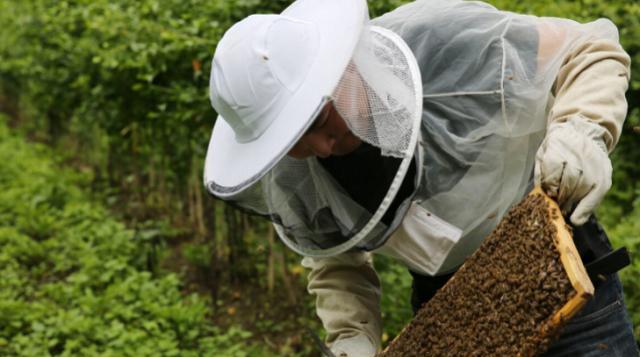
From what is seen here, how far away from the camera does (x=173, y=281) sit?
5.65 metres

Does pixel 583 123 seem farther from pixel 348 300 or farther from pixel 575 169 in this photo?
pixel 348 300

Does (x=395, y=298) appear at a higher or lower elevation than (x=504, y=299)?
lower

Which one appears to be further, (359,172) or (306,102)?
(359,172)

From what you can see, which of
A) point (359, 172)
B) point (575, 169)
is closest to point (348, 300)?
point (359, 172)

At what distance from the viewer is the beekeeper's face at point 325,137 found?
2.09 meters

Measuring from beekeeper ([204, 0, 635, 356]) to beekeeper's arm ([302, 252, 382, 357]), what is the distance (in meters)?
0.26

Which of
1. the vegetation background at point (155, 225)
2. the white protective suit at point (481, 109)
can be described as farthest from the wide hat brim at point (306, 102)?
the vegetation background at point (155, 225)

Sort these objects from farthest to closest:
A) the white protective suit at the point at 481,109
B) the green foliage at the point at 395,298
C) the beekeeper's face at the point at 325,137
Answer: the green foliage at the point at 395,298
the white protective suit at the point at 481,109
the beekeeper's face at the point at 325,137

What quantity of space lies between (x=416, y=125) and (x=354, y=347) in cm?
78

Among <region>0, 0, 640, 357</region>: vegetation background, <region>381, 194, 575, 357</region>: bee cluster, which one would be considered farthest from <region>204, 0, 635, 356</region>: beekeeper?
<region>0, 0, 640, 357</region>: vegetation background

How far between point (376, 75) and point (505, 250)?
589 millimetres

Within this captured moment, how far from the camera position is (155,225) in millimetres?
6824

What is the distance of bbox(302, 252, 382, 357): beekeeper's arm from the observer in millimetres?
2572

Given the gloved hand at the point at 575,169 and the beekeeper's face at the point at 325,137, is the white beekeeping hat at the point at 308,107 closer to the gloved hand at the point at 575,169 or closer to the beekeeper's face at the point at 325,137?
the beekeeper's face at the point at 325,137
